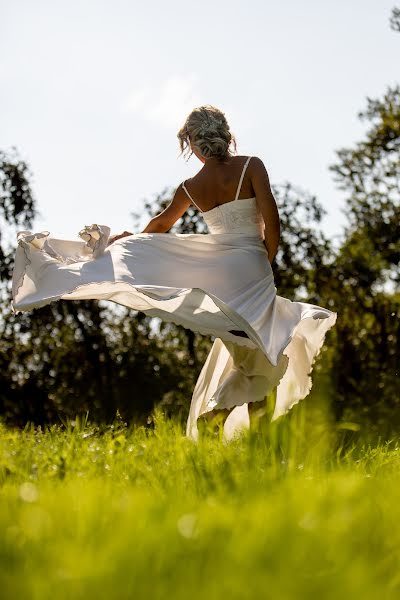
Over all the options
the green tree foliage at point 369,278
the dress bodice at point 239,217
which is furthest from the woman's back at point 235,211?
the green tree foliage at point 369,278

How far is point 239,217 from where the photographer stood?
21.1 feet

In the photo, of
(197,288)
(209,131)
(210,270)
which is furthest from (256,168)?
(197,288)

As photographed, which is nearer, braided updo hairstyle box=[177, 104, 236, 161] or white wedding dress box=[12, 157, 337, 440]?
white wedding dress box=[12, 157, 337, 440]

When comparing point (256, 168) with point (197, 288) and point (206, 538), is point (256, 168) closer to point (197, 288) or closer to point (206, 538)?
point (197, 288)

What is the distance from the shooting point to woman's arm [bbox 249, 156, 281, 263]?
6.24 meters

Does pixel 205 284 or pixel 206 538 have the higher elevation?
pixel 205 284

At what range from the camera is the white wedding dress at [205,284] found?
6.07 metres

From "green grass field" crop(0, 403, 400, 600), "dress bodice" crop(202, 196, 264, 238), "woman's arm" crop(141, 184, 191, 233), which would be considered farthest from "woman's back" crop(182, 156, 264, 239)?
"green grass field" crop(0, 403, 400, 600)

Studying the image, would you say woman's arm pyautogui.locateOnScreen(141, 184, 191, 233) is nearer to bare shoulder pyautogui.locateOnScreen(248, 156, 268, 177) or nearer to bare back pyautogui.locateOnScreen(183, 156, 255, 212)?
bare back pyautogui.locateOnScreen(183, 156, 255, 212)

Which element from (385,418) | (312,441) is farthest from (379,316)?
(312,441)

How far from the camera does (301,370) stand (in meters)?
6.93

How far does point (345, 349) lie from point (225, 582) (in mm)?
14391

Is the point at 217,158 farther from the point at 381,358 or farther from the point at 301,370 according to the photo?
the point at 381,358

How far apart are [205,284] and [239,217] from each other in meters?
0.51
